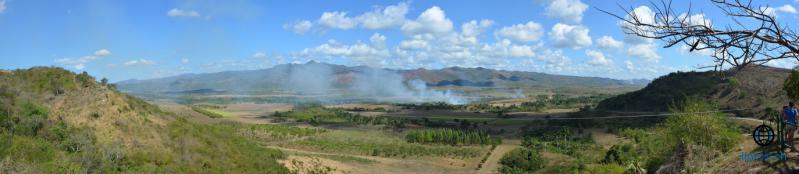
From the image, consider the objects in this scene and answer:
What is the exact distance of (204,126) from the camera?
39719 mm

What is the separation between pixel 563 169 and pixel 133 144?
35.2 meters

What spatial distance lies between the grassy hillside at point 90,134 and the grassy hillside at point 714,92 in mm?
56913

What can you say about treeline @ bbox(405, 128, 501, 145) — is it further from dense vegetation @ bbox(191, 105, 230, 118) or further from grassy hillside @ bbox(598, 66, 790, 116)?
dense vegetation @ bbox(191, 105, 230, 118)

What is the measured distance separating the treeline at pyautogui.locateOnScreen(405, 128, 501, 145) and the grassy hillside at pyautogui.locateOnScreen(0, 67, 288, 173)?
143 feet

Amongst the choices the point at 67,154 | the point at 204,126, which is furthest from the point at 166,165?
the point at 204,126

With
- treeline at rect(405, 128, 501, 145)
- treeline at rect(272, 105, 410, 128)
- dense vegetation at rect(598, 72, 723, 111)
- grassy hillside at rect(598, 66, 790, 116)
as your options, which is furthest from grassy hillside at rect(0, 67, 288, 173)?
dense vegetation at rect(598, 72, 723, 111)

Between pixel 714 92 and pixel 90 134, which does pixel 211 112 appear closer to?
pixel 90 134

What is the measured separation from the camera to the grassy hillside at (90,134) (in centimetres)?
2356

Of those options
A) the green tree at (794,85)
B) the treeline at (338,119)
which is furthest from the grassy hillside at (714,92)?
the green tree at (794,85)

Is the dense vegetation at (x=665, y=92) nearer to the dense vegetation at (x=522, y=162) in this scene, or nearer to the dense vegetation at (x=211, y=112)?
the dense vegetation at (x=522, y=162)

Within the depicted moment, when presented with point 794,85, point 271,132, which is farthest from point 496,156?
point 794,85

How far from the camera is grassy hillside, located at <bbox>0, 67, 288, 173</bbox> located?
23562 millimetres

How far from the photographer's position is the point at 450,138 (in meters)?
79.2

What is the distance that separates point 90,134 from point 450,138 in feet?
187
